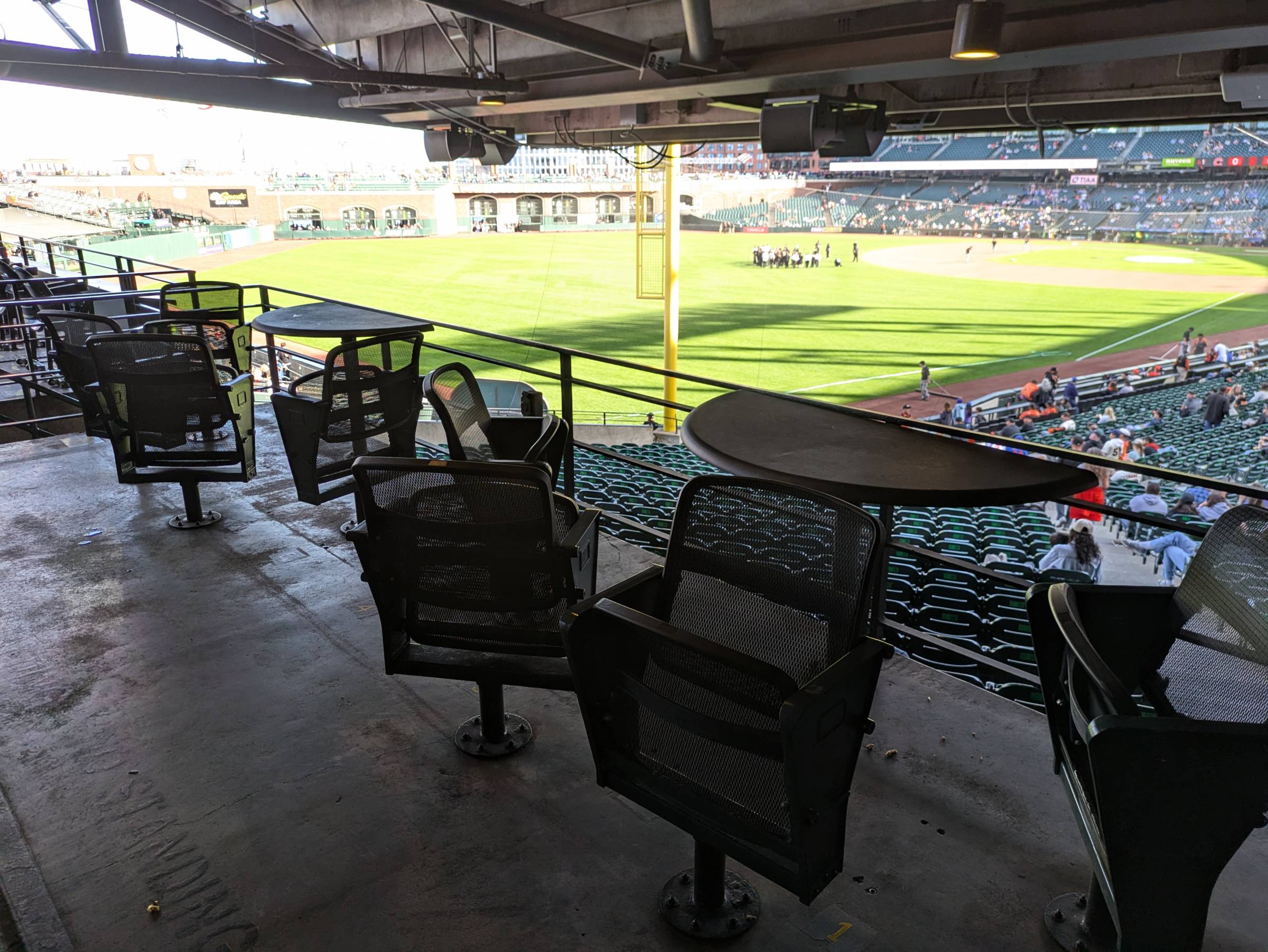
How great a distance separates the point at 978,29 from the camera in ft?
13.5

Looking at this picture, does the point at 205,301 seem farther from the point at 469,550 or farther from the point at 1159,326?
the point at 1159,326

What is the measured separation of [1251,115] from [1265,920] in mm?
6817

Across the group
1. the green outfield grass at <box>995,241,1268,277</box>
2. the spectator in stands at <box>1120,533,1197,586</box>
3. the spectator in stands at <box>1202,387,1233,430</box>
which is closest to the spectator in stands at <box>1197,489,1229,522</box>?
the spectator in stands at <box>1120,533,1197,586</box>

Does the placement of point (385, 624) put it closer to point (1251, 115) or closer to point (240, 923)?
point (240, 923)

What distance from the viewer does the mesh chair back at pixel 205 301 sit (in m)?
5.25

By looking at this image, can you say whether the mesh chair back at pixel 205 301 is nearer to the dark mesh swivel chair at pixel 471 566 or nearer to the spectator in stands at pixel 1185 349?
the dark mesh swivel chair at pixel 471 566

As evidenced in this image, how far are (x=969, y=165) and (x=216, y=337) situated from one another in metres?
39.8

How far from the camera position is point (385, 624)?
1990 millimetres

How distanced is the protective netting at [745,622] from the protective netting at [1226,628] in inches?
24.0

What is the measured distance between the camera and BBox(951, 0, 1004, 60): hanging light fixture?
13.4 ft

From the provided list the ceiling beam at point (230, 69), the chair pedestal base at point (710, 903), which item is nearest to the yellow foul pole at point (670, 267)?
the ceiling beam at point (230, 69)

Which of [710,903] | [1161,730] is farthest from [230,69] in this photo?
[1161,730]

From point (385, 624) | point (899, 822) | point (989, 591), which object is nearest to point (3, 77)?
point (385, 624)

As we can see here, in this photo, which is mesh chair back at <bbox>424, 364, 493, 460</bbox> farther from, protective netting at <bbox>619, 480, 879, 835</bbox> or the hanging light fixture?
the hanging light fixture
